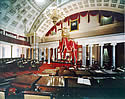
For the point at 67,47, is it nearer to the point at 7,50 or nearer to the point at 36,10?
the point at 36,10

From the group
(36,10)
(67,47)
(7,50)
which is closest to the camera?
(7,50)

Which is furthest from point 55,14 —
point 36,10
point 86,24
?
point 86,24

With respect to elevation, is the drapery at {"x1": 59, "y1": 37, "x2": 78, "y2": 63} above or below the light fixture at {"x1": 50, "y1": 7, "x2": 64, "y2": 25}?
below

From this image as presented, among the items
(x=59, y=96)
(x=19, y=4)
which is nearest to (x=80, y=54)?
(x=59, y=96)

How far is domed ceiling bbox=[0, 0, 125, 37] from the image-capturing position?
1405mm

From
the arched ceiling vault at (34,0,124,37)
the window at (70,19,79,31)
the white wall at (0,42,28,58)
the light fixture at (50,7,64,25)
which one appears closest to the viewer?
the white wall at (0,42,28,58)

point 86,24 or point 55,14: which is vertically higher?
point 55,14

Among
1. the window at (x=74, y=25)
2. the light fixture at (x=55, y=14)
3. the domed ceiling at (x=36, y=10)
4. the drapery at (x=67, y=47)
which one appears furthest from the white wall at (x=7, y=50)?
the window at (x=74, y=25)

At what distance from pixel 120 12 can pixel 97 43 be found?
0.93 metres

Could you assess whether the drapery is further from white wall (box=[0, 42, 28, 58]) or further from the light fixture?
white wall (box=[0, 42, 28, 58])

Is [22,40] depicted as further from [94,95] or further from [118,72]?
[118,72]

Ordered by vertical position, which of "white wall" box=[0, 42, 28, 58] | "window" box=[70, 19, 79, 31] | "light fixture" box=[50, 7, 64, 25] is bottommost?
"white wall" box=[0, 42, 28, 58]

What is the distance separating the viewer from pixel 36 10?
1626 millimetres

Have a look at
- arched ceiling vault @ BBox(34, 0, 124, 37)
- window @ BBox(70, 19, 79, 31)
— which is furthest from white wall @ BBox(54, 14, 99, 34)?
arched ceiling vault @ BBox(34, 0, 124, 37)
